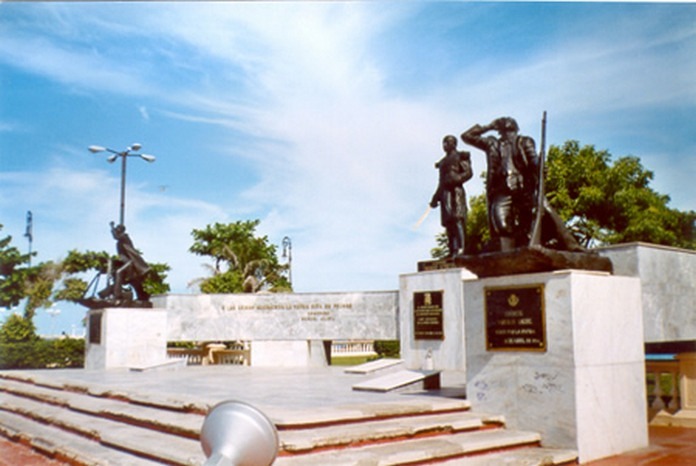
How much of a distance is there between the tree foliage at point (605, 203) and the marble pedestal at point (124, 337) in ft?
53.1

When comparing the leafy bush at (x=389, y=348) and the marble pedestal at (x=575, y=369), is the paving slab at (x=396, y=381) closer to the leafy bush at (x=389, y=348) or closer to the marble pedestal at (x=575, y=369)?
the marble pedestal at (x=575, y=369)

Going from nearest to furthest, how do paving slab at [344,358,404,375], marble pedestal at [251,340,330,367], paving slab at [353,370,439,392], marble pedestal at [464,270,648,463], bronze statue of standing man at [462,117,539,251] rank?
1. marble pedestal at [464,270,648,463]
2. bronze statue of standing man at [462,117,539,251]
3. paving slab at [353,370,439,392]
4. paving slab at [344,358,404,375]
5. marble pedestal at [251,340,330,367]

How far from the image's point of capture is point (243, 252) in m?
48.0

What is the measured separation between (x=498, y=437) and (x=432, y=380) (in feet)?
10.1

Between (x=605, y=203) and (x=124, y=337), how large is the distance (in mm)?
22189

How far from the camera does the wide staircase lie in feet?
19.5

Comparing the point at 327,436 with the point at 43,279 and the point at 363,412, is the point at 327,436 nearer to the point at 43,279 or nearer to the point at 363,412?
the point at 363,412

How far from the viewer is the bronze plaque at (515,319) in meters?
7.36

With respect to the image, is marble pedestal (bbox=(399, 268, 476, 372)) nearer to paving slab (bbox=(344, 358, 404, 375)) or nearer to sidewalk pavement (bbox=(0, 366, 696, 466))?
paving slab (bbox=(344, 358, 404, 375))

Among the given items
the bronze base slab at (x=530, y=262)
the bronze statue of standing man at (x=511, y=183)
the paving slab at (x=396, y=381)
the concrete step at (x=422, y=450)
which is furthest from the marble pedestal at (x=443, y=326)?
the concrete step at (x=422, y=450)

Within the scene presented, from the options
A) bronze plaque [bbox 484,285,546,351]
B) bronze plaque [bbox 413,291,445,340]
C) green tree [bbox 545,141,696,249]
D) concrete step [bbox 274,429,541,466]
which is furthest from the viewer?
green tree [bbox 545,141,696,249]

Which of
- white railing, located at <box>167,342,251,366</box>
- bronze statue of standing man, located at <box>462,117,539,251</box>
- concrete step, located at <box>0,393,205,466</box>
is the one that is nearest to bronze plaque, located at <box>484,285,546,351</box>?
bronze statue of standing man, located at <box>462,117,539,251</box>

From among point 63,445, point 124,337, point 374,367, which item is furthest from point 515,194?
point 124,337

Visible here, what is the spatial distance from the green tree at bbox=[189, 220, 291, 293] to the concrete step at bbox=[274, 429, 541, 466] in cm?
3858
